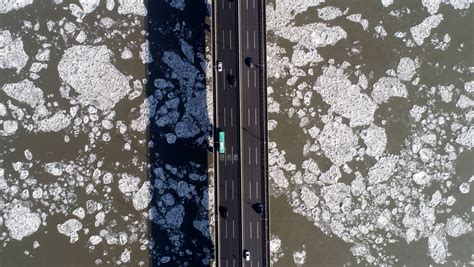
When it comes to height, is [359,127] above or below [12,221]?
above

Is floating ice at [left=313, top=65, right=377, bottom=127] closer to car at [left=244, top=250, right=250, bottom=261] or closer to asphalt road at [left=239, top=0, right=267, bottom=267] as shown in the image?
asphalt road at [left=239, top=0, right=267, bottom=267]

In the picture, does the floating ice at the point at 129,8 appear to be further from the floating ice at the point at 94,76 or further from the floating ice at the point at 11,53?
the floating ice at the point at 11,53

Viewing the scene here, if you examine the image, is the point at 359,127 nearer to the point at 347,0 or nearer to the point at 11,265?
the point at 347,0

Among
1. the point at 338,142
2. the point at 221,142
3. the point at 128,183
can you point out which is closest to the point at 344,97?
the point at 338,142

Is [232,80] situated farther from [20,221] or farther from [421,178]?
[20,221]

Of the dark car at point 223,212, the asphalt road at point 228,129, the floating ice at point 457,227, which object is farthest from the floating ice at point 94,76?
the floating ice at point 457,227

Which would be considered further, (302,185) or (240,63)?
(302,185)

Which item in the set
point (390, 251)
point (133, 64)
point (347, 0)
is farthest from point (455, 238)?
point (133, 64)
